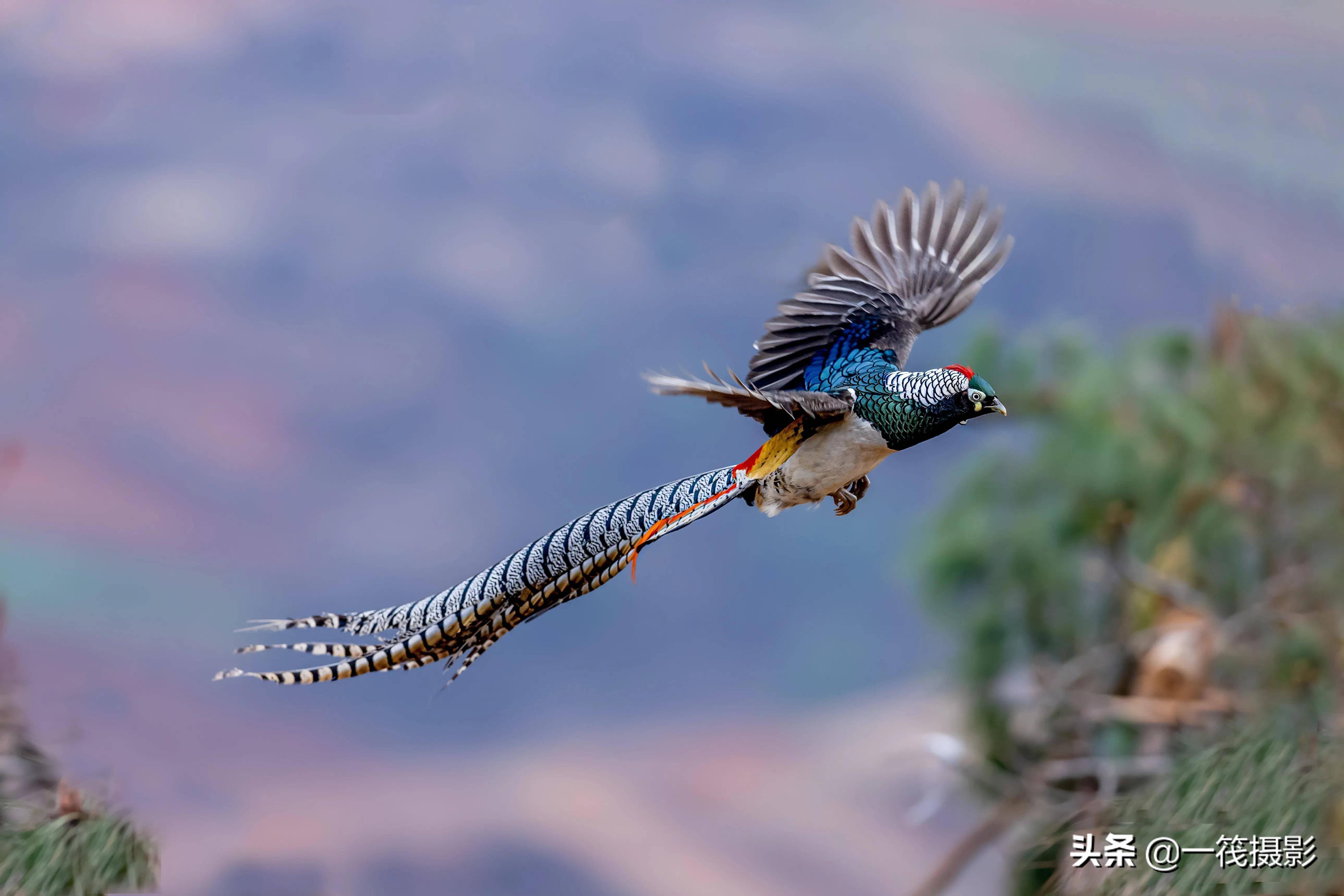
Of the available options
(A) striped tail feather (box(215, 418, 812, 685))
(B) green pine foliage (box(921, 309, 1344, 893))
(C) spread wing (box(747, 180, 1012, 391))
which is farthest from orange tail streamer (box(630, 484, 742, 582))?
(B) green pine foliage (box(921, 309, 1344, 893))

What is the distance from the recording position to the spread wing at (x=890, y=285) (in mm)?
2432

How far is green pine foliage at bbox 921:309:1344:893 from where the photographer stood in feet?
19.1

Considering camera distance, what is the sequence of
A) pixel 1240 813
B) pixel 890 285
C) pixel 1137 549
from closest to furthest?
1. pixel 890 285
2. pixel 1240 813
3. pixel 1137 549

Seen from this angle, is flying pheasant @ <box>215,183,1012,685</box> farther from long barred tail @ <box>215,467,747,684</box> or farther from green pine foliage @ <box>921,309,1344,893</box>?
green pine foliage @ <box>921,309,1344,893</box>

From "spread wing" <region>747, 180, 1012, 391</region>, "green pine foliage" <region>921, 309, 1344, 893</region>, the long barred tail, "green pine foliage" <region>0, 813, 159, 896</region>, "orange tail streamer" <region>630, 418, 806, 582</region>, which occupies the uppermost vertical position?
"green pine foliage" <region>921, 309, 1344, 893</region>

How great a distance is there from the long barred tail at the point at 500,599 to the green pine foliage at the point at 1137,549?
403 cm

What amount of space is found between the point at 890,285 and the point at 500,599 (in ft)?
3.54

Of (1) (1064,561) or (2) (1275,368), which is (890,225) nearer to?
(1) (1064,561)

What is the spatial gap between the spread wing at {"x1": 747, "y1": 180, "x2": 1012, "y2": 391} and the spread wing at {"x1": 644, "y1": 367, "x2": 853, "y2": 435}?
15 cm

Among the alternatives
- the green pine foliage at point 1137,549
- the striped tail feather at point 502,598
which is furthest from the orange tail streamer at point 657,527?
the green pine foliage at point 1137,549

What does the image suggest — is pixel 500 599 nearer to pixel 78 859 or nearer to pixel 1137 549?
pixel 78 859

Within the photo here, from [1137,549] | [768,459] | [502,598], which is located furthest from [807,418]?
[1137,549]

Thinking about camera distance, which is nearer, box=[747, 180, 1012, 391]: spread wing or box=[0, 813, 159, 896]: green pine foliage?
box=[747, 180, 1012, 391]: spread wing

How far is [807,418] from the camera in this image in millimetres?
2184
